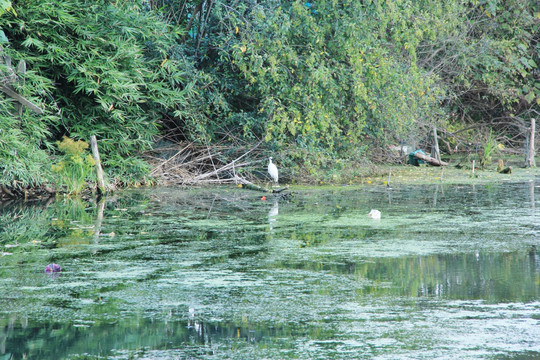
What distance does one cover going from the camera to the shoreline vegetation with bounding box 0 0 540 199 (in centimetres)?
852

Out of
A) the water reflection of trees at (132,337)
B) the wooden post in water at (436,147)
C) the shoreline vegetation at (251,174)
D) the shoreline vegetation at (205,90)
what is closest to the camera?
the water reflection of trees at (132,337)

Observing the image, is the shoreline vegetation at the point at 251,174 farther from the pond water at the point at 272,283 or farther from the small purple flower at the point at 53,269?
the small purple flower at the point at 53,269

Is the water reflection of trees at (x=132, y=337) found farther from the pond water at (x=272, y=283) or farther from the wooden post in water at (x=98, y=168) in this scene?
the wooden post in water at (x=98, y=168)

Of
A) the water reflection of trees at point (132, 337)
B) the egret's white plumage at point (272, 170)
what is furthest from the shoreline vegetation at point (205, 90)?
the water reflection of trees at point (132, 337)

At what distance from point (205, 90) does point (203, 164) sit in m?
1.09

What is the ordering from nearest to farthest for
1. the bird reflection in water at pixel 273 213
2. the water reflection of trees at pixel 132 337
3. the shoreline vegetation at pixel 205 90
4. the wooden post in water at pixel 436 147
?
1. the water reflection of trees at pixel 132 337
2. the bird reflection in water at pixel 273 213
3. the shoreline vegetation at pixel 205 90
4. the wooden post in water at pixel 436 147

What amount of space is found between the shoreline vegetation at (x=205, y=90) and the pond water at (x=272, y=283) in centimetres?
196

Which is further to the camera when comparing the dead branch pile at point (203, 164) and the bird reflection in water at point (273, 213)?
the dead branch pile at point (203, 164)

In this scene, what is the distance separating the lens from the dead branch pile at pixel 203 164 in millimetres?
9922

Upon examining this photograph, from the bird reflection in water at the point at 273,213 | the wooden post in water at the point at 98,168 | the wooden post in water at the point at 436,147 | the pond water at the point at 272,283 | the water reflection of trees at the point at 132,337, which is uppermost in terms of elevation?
the wooden post in water at the point at 436,147

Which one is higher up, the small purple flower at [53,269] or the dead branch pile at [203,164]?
the dead branch pile at [203,164]

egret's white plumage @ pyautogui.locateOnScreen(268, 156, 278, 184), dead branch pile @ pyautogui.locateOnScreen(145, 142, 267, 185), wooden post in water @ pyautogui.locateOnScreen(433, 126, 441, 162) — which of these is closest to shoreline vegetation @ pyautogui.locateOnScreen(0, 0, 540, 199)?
dead branch pile @ pyautogui.locateOnScreen(145, 142, 267, 185)

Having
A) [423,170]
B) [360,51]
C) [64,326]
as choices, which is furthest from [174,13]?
[64,326]

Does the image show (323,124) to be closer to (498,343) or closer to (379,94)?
(379,94)
